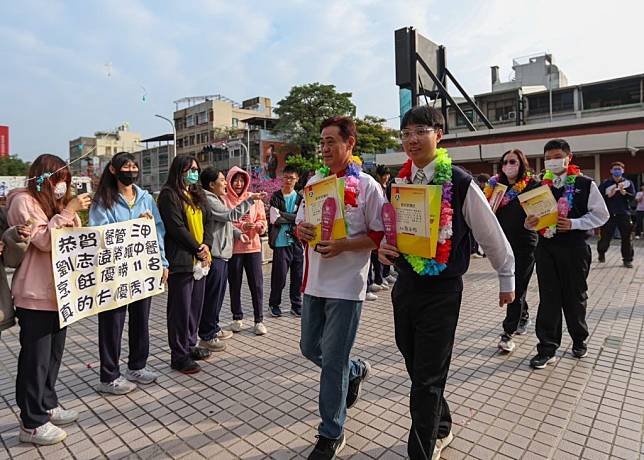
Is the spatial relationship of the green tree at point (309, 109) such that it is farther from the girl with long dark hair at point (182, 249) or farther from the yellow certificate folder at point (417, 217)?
the yellow certificate folder at point (417, 217)

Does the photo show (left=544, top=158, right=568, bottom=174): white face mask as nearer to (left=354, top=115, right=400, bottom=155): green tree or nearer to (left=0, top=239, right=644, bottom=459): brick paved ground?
(left=0, top=239, right=644, bottom=459): brick paved ground

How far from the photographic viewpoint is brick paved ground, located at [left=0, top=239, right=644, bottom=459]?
8.70 ft

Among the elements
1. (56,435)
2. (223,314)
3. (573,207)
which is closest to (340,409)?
(56,435)

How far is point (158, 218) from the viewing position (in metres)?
3.74

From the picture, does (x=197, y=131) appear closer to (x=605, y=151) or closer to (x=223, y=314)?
(x=605, y=151)

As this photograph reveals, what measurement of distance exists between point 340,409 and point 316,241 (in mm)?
991

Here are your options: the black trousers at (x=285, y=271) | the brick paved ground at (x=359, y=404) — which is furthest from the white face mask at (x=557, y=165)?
the black trousers at (x=285, y=271)

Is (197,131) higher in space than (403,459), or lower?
higher

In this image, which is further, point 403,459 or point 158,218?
point 158,218

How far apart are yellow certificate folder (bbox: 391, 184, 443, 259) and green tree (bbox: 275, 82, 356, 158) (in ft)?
127

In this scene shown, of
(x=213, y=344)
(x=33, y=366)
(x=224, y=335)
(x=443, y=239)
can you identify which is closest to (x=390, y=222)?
(x=443, y=239)

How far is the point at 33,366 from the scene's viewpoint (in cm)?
275

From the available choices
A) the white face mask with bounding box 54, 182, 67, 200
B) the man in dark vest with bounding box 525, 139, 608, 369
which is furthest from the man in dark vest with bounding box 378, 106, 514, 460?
the white face mask with bounding box 54, 182, 67, 200

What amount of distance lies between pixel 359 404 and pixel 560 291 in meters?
2.18
